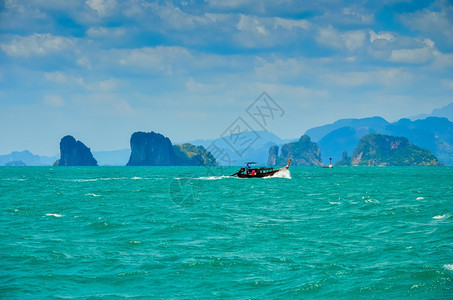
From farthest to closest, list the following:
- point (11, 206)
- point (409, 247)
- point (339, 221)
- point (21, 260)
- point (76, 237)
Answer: point (11, 206)
point (339, 221)
point (76, 237)
point (409, 247)
point (21, 260)

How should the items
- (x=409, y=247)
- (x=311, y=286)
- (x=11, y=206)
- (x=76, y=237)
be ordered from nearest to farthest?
1. (x=311, y=286)
2. (x=409, y=247)
3. (x=76, y=237)
4. (x=11, y=206)

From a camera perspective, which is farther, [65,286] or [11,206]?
[11,206]

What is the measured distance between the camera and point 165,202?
177ft

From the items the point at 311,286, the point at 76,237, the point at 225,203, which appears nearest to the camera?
the point at 311,286

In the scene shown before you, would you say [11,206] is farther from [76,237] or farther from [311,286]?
[311,286]

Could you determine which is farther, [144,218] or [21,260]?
[144,218]

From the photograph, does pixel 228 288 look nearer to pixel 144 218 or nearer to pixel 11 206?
pixel 144 218

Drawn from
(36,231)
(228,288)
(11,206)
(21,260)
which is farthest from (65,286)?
(11,206)

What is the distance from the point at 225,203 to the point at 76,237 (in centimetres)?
2520

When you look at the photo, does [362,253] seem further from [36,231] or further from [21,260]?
[36,231]

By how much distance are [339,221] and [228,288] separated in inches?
746

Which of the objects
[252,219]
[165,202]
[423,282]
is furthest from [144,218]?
[423,282]

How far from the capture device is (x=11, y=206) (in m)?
48.4

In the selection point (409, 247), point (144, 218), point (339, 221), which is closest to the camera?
point (409, 247)
